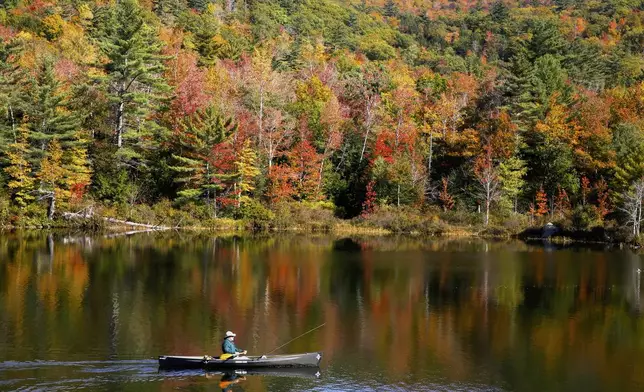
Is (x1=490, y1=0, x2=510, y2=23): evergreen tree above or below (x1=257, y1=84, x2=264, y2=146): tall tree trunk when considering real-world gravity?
above

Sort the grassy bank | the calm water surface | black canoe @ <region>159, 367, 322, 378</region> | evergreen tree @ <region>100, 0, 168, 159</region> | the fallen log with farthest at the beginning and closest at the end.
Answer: evergreen tree @ <region>100, 0, 168, 159</region> < the grassy bank < the fallen log < the calm water surface < black canoe @ <region>159, 367, 322, 378</region>

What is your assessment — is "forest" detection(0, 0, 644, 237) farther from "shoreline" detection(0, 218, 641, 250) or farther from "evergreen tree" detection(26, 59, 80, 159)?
"shoreline" detection(0, 218, 641, 250)

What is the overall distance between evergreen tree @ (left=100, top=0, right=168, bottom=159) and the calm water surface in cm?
1876

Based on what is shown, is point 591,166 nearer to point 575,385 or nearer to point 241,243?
point 241,243

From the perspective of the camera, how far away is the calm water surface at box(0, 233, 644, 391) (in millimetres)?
23266

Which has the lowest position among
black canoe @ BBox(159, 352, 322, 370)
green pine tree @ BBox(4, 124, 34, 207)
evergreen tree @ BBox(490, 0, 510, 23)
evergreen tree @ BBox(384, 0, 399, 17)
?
black canoe @ BBox(159, 352, 322, 370)

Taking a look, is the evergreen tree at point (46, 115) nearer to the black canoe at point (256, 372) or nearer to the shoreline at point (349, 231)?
the shoreline at point (349, 231)

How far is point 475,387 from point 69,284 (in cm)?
2398

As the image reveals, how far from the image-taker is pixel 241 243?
57.8 m

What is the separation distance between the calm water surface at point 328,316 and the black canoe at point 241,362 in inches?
15.3

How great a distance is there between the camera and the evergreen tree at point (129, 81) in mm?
67750

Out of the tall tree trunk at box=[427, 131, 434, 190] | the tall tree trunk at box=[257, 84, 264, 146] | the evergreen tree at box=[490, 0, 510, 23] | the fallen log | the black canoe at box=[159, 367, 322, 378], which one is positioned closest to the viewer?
the black canoe at box=[159, 367, 322, 378]

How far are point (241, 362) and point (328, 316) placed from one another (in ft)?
30.8

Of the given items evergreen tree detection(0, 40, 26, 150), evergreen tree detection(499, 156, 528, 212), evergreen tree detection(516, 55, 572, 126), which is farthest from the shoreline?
evergreen tree detection(516, 55, 572, 126)
